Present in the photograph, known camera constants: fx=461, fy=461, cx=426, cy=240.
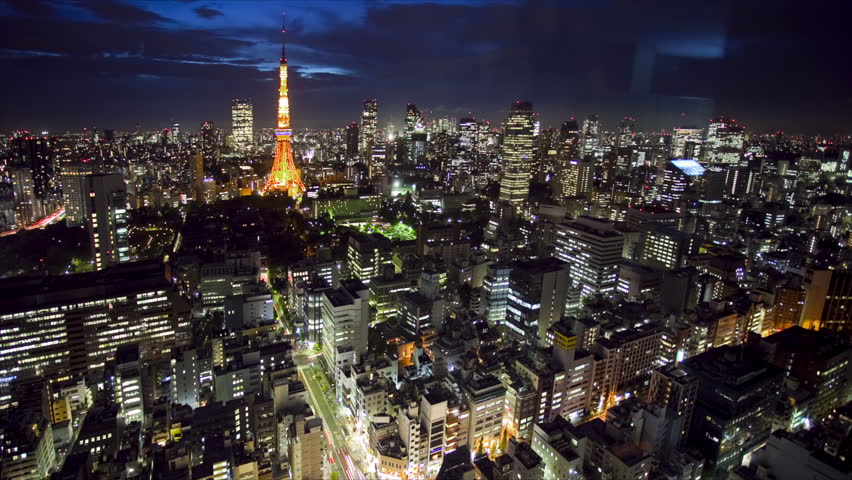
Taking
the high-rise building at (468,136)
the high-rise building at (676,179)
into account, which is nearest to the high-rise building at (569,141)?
the high-rise building at (676,179)

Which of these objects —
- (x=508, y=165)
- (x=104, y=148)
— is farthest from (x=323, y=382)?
(x=104, y=148)

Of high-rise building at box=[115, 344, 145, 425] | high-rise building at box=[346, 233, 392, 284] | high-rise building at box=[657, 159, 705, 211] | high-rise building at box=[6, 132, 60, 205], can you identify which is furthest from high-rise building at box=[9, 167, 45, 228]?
high-rise building at box=[657, 159, 705, 211]

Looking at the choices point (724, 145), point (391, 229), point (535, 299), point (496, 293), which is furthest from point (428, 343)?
point (724, 145)

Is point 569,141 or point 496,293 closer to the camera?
point 496,293

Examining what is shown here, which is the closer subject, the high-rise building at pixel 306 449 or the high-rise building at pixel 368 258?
the high-rise building at pixel 306 449

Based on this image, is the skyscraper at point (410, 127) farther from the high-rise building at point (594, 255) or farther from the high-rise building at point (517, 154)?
the high-rise building at point (594, 255)

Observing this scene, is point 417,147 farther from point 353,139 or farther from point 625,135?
point 625,135
